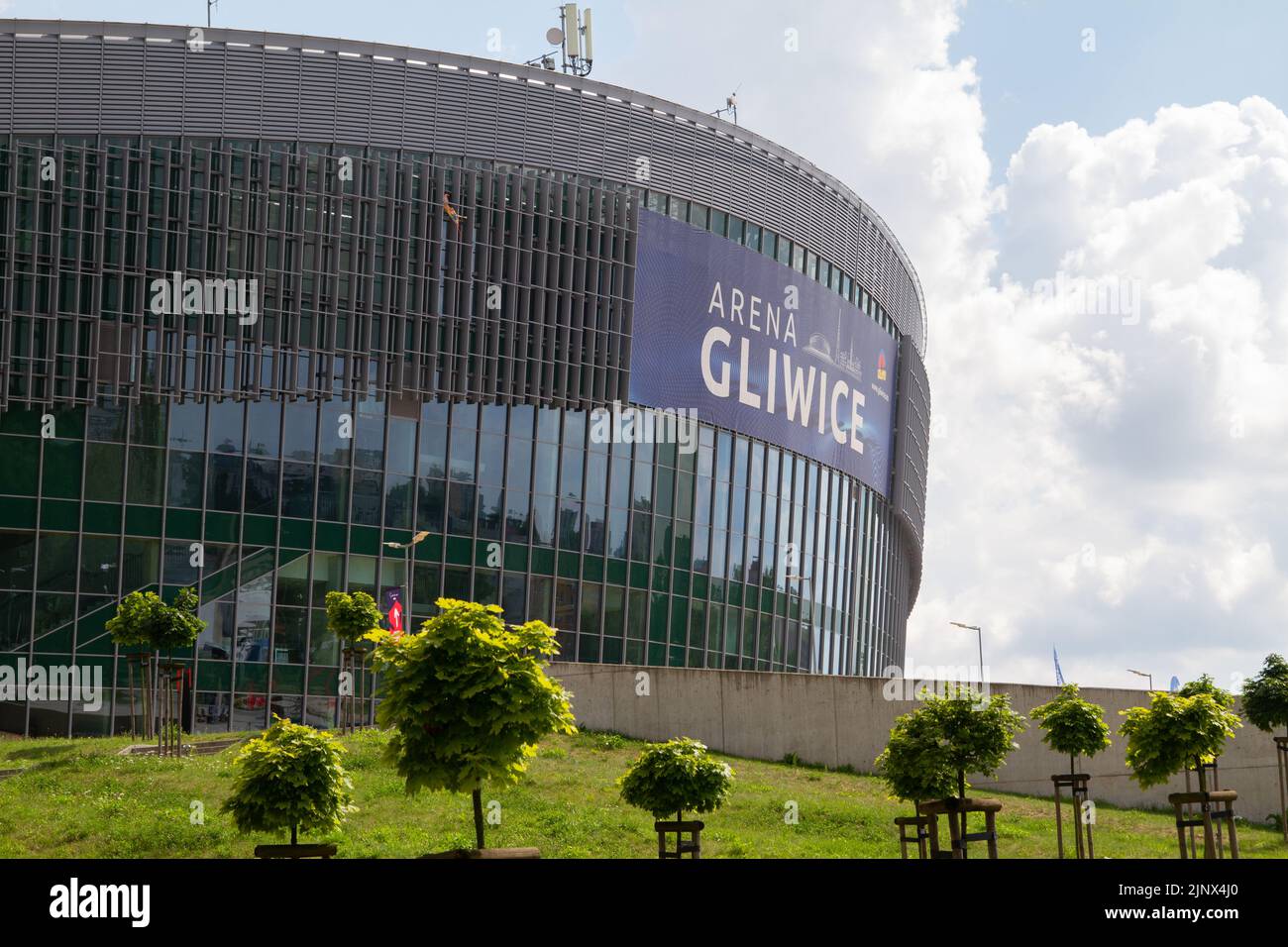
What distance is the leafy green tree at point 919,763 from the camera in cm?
2469

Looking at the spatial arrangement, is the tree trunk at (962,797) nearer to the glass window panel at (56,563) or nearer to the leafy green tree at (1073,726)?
the leafy green tree at (1073,726)

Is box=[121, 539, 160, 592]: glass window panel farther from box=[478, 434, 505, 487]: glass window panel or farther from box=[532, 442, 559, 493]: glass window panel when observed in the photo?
box=[532, 442, 559, 493]: glass window panel

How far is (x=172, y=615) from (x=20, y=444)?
40.8 ft

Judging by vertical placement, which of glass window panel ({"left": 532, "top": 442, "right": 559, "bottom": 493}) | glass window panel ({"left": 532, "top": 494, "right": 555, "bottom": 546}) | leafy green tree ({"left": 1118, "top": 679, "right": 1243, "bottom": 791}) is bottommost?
leafy green tree ({"left": 1118, "top": 679, "right": 1243, "bottom": 791})

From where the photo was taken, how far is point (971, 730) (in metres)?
24.6

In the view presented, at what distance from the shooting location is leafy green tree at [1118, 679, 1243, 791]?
26.2 metres

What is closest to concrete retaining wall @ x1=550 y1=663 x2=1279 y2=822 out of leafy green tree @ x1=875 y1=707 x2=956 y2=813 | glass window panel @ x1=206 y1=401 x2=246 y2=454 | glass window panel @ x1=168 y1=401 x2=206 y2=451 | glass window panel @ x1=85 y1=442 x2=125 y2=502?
leafy green tree @ x1=875 y1=707 x2=956 y2=813

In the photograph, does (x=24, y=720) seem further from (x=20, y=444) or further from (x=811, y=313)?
(x=811, y=313)

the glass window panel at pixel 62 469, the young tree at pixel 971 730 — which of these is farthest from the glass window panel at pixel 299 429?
the young tree at pixel 971 730

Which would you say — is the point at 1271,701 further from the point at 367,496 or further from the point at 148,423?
the point at 148,423

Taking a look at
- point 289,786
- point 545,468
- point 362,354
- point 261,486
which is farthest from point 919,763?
point 545,468

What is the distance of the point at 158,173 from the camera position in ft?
163

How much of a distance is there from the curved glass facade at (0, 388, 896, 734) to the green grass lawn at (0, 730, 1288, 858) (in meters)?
12.5
